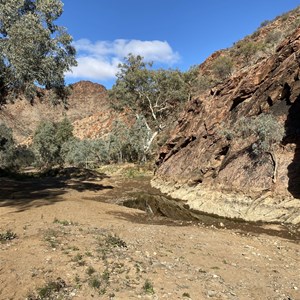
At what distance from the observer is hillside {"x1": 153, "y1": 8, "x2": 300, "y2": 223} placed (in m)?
18.4

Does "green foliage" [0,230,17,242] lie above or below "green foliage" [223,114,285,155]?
below

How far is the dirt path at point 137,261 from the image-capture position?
24.8 ft

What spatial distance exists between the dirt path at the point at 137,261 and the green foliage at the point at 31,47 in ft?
25.4

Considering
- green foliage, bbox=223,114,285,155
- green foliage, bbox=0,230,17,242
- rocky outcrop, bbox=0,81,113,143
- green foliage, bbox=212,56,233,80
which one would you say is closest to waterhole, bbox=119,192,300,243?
green foliage, bbox=223,114,285,155

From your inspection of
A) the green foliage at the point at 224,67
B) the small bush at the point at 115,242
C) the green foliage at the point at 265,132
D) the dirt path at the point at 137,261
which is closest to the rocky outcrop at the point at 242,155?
the green foliage at the point at 265,132

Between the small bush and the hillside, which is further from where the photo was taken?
the hillside

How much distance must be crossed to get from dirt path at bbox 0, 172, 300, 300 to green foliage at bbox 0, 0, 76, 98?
775cm

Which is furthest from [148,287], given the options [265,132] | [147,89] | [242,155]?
[147,89]

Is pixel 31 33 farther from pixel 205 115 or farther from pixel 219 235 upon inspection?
pixel 205 115

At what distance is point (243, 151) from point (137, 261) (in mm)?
15335

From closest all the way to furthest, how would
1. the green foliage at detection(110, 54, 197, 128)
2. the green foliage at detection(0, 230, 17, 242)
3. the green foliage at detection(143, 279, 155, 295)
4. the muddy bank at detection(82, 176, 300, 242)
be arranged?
the green foliage at detection(143, 279, 155, 295) → the green foliage at detection(0, 230, 17, 242) → the muddy bank at detection(82, 176, 300, 242) → the green foliage at detection(110, 54, 197, 128)

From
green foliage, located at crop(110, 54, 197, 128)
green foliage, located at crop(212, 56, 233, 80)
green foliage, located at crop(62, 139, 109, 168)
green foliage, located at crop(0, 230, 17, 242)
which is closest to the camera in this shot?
green foliage, located at crop(0, 230, 17, 242)

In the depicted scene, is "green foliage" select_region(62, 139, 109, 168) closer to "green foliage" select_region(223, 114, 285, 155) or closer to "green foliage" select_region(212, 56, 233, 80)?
"green foliage" select_region(212, 56, 233, 80)

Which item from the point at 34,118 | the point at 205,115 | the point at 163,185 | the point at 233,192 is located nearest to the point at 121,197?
the point at 163,185
